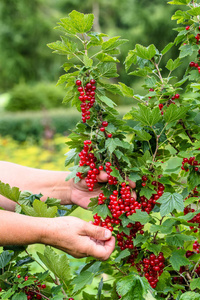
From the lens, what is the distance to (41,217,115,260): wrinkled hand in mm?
1169

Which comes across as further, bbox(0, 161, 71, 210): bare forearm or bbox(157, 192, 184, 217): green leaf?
bbox(0, 161, 71, 210): bare forearm

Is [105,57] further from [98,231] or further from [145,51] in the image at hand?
[98,231]

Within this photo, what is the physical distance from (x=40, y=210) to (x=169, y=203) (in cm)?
41

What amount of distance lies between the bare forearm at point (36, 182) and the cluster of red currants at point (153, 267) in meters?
0.55

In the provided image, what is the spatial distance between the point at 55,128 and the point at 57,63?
440 inches

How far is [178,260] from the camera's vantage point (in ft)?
3.69

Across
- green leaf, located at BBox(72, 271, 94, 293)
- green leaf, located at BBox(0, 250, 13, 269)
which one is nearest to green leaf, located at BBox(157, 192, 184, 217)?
green leaf, located at BBox(72, 271, 94, 293)

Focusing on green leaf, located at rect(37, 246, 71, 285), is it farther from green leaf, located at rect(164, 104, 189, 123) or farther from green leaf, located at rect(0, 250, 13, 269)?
green leaf, located at rect(164, 104, 189, 123)

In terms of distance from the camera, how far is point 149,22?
16016 millimetres

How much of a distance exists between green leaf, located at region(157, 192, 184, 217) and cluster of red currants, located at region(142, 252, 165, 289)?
0.59 feet

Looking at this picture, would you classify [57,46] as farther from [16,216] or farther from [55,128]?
[55,128]

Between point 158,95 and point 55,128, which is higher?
point 158,95

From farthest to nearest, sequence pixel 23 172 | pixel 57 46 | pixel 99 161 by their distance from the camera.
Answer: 1. pixel 23 172
2. pixel 99 161
3. pixel 57 46

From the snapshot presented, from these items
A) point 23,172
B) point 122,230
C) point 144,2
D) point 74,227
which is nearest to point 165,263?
point 122,230
